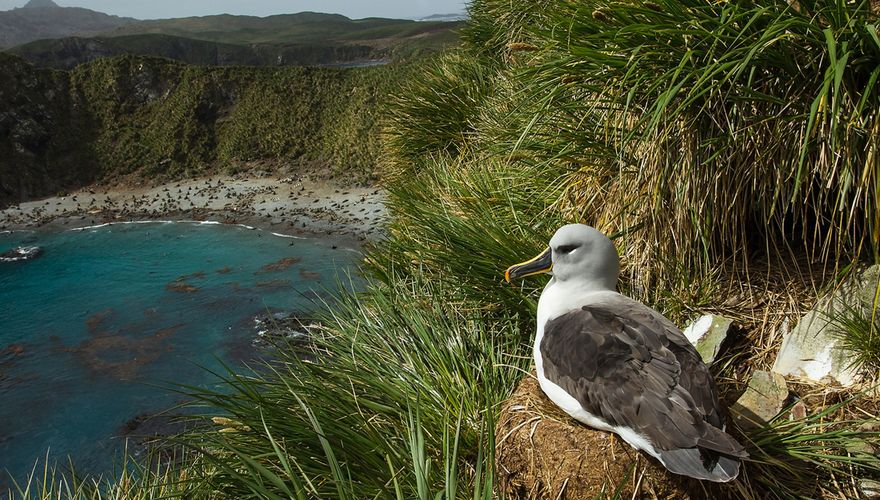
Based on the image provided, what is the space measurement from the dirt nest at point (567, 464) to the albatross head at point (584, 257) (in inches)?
24.5

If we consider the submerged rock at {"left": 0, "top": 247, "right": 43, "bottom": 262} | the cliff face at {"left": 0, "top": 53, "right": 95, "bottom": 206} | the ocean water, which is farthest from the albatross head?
the cliff face at {"left": 0, "top": 53, "right": 95, "bottom": 206}

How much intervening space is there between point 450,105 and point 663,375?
24.1 feet

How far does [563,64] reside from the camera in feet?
13.4

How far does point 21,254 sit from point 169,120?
13.3 m

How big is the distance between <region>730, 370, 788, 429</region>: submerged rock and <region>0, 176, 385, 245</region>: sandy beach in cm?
1467

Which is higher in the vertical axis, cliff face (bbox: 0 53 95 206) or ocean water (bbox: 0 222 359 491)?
cliff face (bbox: 0 53 95 206)

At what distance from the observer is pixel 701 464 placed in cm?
200

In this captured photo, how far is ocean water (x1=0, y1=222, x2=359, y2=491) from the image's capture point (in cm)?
1061

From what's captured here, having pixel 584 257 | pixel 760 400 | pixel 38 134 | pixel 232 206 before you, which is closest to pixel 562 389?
pixel 584 257

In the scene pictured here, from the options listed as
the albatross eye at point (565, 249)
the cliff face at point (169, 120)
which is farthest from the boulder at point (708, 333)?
the cliff face at point (169, 120)

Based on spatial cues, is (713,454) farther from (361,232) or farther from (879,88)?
(361,232)

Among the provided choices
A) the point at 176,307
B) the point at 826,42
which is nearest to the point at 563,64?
the point at 826,42

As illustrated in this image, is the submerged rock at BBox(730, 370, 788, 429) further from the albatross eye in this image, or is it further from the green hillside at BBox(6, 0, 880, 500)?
the albatross eye

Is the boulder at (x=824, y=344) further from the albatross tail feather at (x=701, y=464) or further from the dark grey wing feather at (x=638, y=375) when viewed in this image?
the albatross tail feather at (x=701, y=464)
